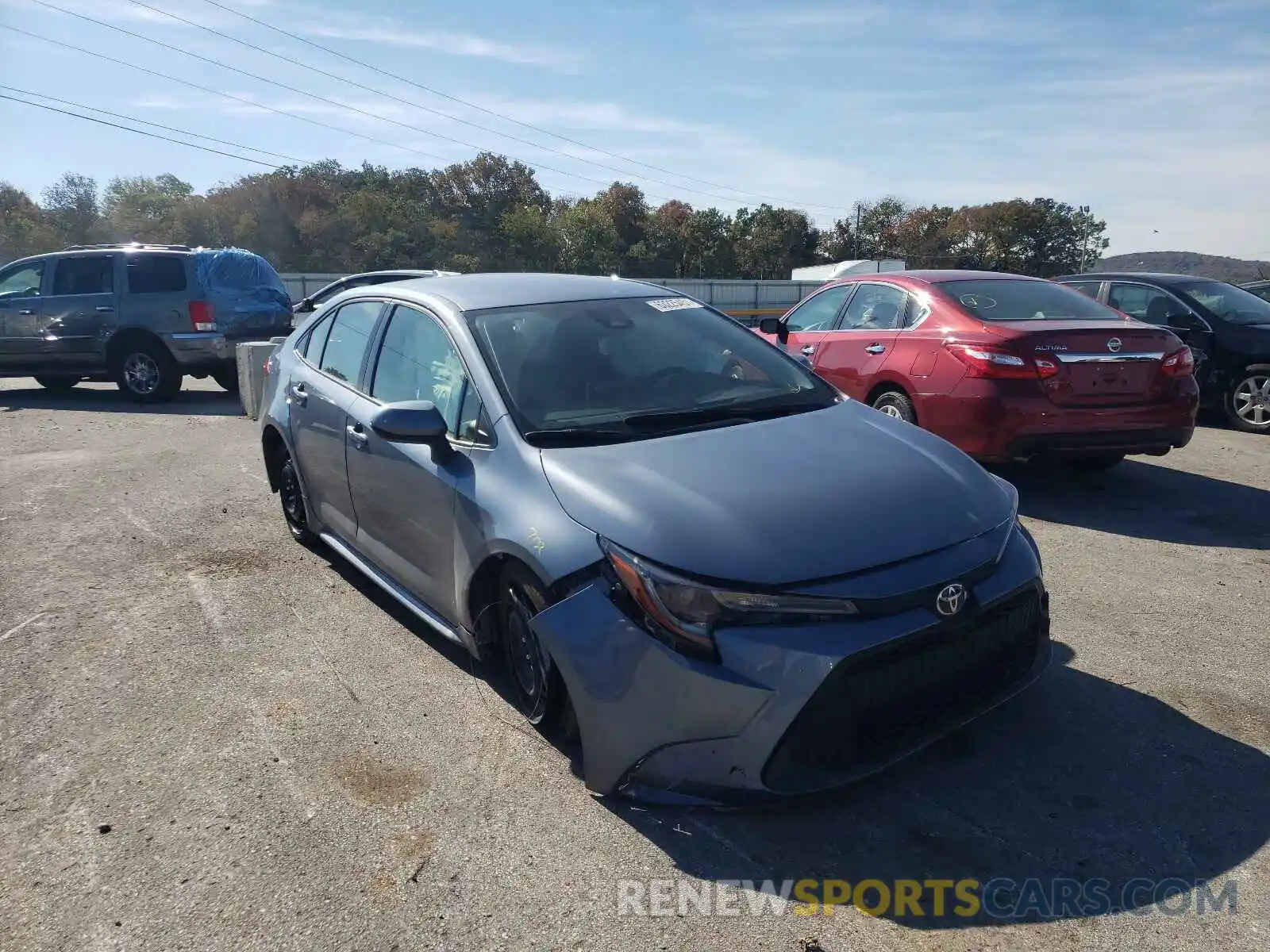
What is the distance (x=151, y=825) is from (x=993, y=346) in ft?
17.4

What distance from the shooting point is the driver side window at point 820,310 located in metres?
7.69

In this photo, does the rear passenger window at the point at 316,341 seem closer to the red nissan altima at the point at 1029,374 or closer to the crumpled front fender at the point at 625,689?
the red nissan altima at the point at 1029,374

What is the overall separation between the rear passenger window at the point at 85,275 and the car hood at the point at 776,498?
11.1 meters

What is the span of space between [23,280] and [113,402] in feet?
6.21

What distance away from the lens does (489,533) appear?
3252 millimetres

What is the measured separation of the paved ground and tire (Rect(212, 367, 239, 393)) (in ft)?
26.4

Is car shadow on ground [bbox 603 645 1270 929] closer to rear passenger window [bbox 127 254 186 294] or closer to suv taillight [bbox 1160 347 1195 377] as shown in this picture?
suv taillight [bbox 1160 347 1195 377]

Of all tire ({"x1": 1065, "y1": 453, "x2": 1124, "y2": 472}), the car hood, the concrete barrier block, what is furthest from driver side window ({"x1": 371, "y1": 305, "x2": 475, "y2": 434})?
the concrete barrier block

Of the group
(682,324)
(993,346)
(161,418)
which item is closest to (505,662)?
(682,324)

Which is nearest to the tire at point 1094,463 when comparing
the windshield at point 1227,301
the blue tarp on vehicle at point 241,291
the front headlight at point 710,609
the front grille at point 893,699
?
the windshield at point 1227,301

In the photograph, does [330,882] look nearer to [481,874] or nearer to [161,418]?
[481,874]

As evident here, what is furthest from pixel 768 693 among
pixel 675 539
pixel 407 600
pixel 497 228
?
pixel 497 228

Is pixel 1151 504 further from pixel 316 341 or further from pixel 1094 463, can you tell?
pixel 316 341

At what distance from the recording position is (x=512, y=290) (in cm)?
432
